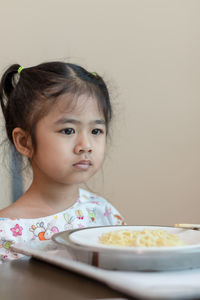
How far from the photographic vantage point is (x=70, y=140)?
1150mm

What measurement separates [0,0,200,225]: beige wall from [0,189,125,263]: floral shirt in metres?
0.55

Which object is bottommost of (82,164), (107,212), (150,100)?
(107,212)

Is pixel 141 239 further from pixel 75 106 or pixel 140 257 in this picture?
pixel 75 106

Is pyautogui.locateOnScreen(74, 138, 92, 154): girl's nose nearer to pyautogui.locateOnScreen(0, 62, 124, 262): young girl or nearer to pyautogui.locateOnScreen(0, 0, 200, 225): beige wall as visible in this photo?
pyautogui.locateOnScreen(0, 62, 124, 262): young girl

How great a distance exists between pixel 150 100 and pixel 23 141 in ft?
2.75

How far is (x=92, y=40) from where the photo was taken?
75.7 inches

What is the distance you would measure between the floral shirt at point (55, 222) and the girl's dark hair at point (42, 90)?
0.22 m

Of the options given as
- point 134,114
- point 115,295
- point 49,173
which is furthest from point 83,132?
point 134,114

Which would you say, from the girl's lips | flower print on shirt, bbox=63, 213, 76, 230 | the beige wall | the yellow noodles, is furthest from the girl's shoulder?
the yellow noodles

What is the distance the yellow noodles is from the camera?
643mm

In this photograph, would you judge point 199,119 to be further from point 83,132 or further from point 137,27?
point 83,132

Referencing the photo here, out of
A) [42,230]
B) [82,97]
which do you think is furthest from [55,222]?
[82,97]

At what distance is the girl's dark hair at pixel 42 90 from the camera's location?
3.99ft

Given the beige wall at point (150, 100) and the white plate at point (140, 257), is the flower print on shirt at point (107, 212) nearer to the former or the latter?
the beige wall at point (150, 100)
